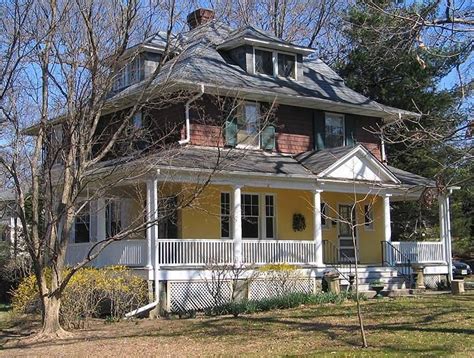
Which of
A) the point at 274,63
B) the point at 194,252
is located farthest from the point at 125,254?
the point at 274,63

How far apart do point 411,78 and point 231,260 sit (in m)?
16.3

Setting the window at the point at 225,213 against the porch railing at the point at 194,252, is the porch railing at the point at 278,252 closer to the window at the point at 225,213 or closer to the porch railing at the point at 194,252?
the porch railing at the point at 194,252

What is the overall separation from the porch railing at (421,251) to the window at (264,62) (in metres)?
7.44

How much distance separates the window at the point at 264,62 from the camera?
78.5ft

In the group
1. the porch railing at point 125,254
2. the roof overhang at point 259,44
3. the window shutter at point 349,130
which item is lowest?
the porch railing at point 125,254

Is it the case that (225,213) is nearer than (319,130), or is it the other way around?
(225,213)

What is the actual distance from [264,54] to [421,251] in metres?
8.85

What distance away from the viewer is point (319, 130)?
24.0 metres

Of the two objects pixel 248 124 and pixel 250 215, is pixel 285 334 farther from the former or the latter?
pixel 248 124

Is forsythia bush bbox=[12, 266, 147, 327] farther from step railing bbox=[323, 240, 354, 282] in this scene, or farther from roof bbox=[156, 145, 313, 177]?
Result: step railing bbox=[323, 240, 354, 282]

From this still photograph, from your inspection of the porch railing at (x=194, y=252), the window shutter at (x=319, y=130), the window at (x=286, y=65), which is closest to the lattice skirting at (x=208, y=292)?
the porch railing at (x=194, y=252)

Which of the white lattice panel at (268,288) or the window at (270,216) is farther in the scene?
the window at (270,216)

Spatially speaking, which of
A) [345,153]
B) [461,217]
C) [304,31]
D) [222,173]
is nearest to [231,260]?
[222,173]

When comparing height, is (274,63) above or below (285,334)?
above
